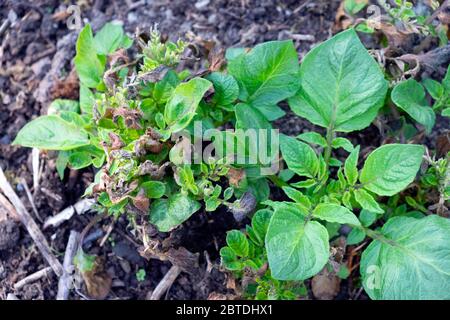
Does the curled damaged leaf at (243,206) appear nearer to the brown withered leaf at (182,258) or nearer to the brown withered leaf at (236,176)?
the brown withered leaf at (236,176)

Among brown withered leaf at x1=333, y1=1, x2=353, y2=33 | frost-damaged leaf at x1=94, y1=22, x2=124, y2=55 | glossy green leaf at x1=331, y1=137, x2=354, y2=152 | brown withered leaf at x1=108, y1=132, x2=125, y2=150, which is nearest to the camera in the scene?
brown withered leaf at x1=108, y1=132, x2=125, y2=150

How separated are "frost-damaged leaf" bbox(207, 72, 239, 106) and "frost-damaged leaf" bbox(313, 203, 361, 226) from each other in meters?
0.41

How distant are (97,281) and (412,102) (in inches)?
45.6

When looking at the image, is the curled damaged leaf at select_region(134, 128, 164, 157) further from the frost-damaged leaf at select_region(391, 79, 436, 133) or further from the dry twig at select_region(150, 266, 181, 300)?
the frost-damaged leaf at select_region(391, 79, 436, 133)

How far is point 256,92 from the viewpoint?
1.85 meters

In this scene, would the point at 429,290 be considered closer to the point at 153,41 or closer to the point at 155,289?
the point at 155,289

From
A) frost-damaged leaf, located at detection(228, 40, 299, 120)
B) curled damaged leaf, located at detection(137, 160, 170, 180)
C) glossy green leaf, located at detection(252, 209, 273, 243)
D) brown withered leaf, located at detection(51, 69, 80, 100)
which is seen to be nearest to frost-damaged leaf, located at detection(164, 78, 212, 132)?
curled damaged leaf, located at detection(137, 160, 170, 180)

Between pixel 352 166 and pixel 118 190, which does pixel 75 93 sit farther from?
pixel 352 166

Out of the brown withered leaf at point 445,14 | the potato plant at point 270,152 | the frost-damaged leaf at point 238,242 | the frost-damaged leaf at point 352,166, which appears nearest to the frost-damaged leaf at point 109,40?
the potato plant at point 270,152

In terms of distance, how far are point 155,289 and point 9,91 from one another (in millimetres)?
896

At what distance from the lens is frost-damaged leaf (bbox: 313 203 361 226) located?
1.56 meters

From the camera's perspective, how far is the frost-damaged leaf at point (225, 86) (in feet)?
5.71

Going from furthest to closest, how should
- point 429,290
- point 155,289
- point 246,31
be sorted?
point 246,31
point 155,289
point 429,290
